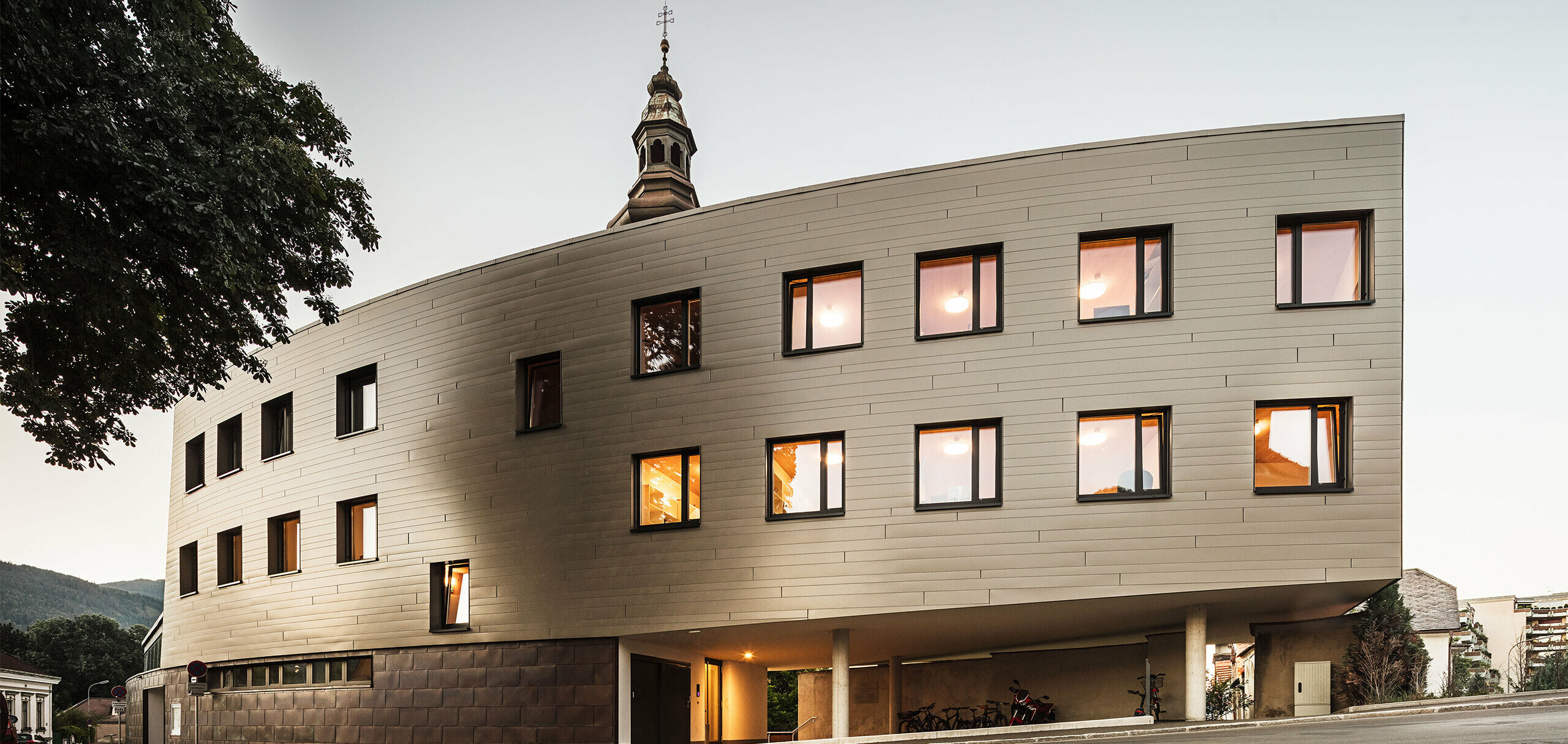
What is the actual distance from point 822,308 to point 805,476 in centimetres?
285

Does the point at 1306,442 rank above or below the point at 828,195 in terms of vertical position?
below

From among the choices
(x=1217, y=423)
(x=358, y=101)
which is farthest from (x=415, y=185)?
(x=1217, y=423)

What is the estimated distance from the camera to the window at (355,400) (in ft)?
71.4

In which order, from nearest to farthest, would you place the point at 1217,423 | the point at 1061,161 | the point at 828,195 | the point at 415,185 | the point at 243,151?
the point at 243,151 < the point at 1217,423 < the point at 1061,161 < the point at 828,195 < the point at 415,185

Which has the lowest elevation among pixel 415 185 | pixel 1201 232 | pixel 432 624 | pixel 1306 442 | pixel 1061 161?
pixel 432 624

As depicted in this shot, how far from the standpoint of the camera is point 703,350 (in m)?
17.7

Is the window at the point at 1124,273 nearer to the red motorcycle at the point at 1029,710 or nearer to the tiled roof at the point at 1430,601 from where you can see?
the red motorcycle at the point at 1029,710

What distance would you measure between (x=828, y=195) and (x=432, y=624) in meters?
11.0

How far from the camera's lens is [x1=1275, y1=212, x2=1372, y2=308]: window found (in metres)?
15.4

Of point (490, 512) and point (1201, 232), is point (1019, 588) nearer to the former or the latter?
point (1201, 232)

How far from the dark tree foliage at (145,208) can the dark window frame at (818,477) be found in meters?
6.94

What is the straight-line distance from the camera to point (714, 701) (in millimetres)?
22172

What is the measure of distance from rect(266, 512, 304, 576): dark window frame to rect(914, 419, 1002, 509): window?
48.1ft

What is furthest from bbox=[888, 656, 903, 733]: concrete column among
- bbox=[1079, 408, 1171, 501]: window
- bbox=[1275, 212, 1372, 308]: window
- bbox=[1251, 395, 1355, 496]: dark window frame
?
bbox=[1275, 212, 1372, 308]: window
